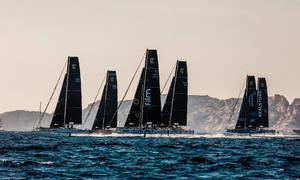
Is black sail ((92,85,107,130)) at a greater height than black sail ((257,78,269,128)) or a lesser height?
lesser

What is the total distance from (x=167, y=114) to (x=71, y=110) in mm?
18619

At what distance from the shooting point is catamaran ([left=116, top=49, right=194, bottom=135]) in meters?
143

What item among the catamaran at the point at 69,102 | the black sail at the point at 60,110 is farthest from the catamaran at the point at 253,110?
the black sail at the point at 60,110

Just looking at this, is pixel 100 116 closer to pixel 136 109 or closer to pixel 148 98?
pixel 136 109

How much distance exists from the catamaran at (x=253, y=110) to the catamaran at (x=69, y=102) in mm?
42231

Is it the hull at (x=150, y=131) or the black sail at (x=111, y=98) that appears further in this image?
the black sail at (x=111, y=98)

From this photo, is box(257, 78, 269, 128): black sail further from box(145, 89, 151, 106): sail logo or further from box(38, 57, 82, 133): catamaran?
box(38, 57, 82, 133): catamaran

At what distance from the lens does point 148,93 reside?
14462 cm

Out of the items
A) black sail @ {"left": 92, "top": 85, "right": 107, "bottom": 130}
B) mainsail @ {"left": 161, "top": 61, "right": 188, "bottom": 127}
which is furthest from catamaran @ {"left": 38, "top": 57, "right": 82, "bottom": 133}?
mainsail @ {"left": 161, "top": 61, "right": 188, "bottom": 127}

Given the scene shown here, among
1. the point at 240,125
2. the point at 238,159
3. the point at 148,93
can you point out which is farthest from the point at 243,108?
the point at 238,159

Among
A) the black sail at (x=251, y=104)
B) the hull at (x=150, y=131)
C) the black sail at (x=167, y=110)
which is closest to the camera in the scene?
the hull at (x=150, y=131)

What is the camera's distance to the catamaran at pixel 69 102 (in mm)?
147625

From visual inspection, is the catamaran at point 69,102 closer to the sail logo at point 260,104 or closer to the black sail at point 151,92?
the black sail at point 151,92

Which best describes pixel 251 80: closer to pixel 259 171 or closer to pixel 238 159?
pixel 238 159
